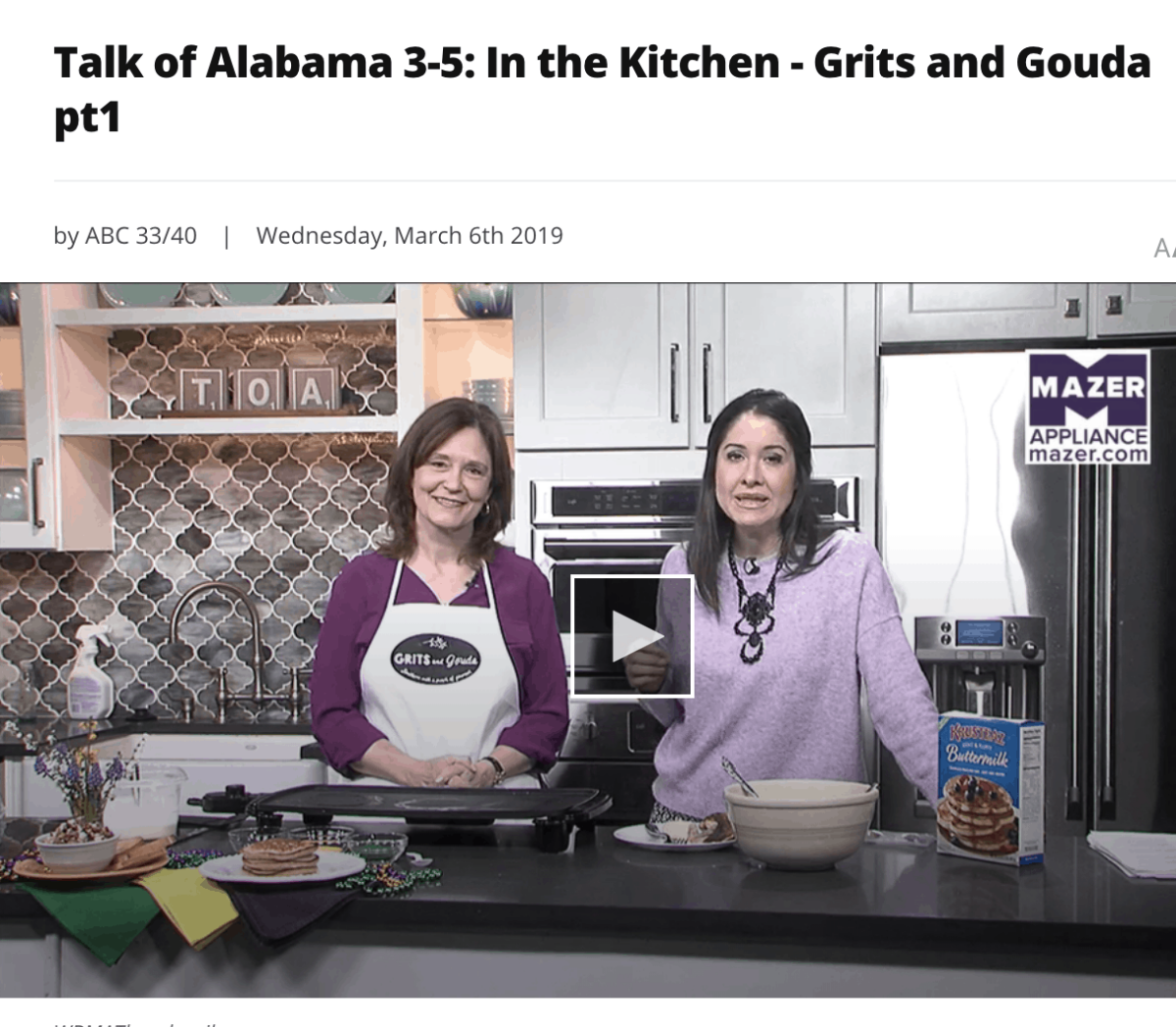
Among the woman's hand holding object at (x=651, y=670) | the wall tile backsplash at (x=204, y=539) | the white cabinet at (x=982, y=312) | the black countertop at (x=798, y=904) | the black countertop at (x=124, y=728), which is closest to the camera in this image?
the black countertop at (x=798, y=904)

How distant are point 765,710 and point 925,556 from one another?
60 cm

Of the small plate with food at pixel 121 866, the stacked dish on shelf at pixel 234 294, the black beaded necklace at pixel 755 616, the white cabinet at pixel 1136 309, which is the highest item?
the stacked dish on shelf at pixel 234 294

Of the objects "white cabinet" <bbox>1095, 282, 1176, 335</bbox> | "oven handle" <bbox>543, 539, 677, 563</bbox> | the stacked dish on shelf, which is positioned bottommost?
"oven handle" <bbox>543, 539, 677, 563</bbox>

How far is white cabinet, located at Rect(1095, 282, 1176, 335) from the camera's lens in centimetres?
226

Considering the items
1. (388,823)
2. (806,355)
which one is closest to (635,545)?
(806,355)

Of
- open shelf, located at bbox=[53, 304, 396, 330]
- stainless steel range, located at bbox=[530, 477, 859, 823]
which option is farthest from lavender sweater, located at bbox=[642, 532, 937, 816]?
open shelf, located at bbox=[53, 304, 396, 330]

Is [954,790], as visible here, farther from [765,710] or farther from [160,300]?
[160,300]

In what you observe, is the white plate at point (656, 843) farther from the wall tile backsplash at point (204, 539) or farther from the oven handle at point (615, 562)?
the wall tile backsplash at point (204, 539)

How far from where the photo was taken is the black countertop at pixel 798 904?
1.16 m

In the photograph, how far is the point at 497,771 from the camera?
1831 mm

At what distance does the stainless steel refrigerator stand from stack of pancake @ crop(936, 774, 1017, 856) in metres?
0.95

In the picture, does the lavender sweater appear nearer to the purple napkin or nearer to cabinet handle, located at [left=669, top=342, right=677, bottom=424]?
cabinet handle, located at [left=669, top=342, right=677, bottom=424]

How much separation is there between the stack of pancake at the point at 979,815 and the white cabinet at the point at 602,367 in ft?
3.78
